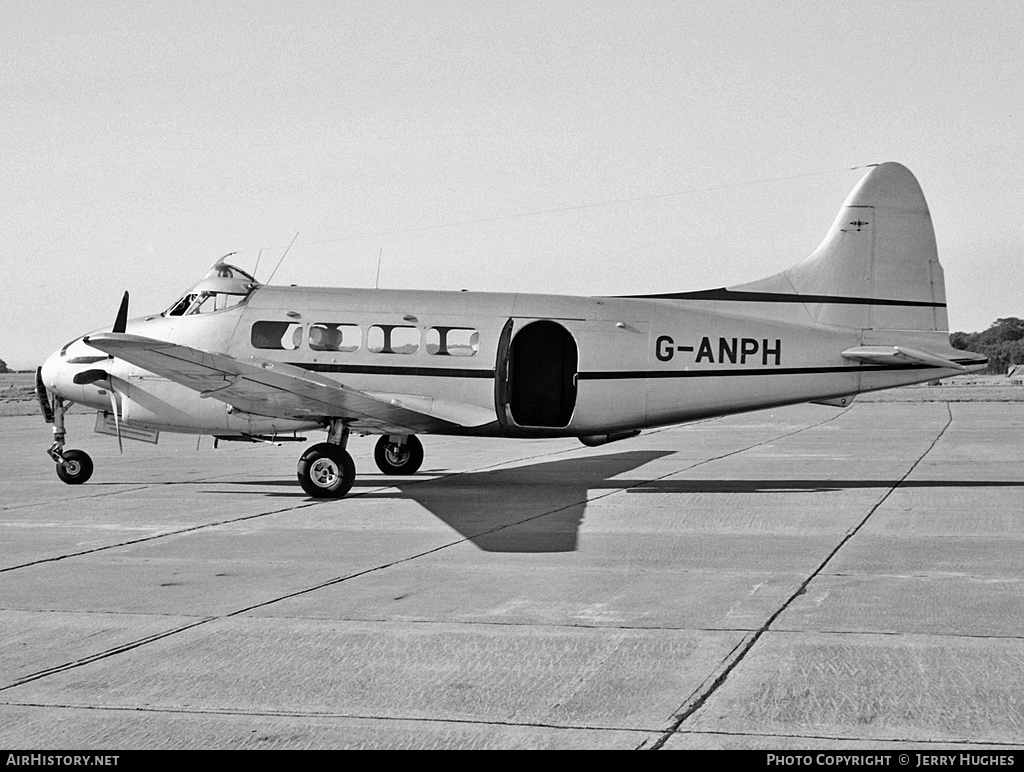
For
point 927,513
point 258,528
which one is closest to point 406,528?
point 258,528

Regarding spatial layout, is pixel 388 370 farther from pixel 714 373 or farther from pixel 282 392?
pixel 714 373

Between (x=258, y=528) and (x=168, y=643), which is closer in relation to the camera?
(x=168, y=643)

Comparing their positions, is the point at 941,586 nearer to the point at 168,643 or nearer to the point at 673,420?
the point at 168,643

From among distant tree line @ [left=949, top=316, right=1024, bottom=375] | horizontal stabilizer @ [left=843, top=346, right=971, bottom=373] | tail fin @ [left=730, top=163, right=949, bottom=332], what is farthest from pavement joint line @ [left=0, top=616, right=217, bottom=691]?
distant tree line @ [left=949, top=316, right=1024, bottom=375]

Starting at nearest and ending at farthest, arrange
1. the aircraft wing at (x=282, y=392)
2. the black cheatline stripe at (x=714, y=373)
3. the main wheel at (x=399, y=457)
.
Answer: the aircraft wing at (x=282, y=392), the black cheatline stripe at (x=714, y=373), the main wheel at (x=399, y=457)

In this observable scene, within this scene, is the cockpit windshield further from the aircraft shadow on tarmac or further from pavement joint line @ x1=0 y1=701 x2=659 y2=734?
pavement joint line @ x1=0 y1=701 x2=659 y2=734

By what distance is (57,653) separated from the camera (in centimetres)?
729

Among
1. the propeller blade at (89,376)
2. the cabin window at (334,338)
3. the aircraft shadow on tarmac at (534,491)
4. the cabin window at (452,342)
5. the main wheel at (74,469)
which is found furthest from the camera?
the propeller blade at (89,376)

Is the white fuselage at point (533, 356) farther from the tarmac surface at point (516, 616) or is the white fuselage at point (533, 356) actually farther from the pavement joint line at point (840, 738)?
the pavement joint line at point (840, 738)

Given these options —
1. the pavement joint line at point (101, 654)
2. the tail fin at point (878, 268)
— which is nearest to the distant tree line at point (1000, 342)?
the tail fin at point (878, 268)

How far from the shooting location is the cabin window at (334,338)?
18281mm

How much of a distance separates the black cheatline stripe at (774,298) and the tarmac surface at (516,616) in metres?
2.87

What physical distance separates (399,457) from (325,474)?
406cm
